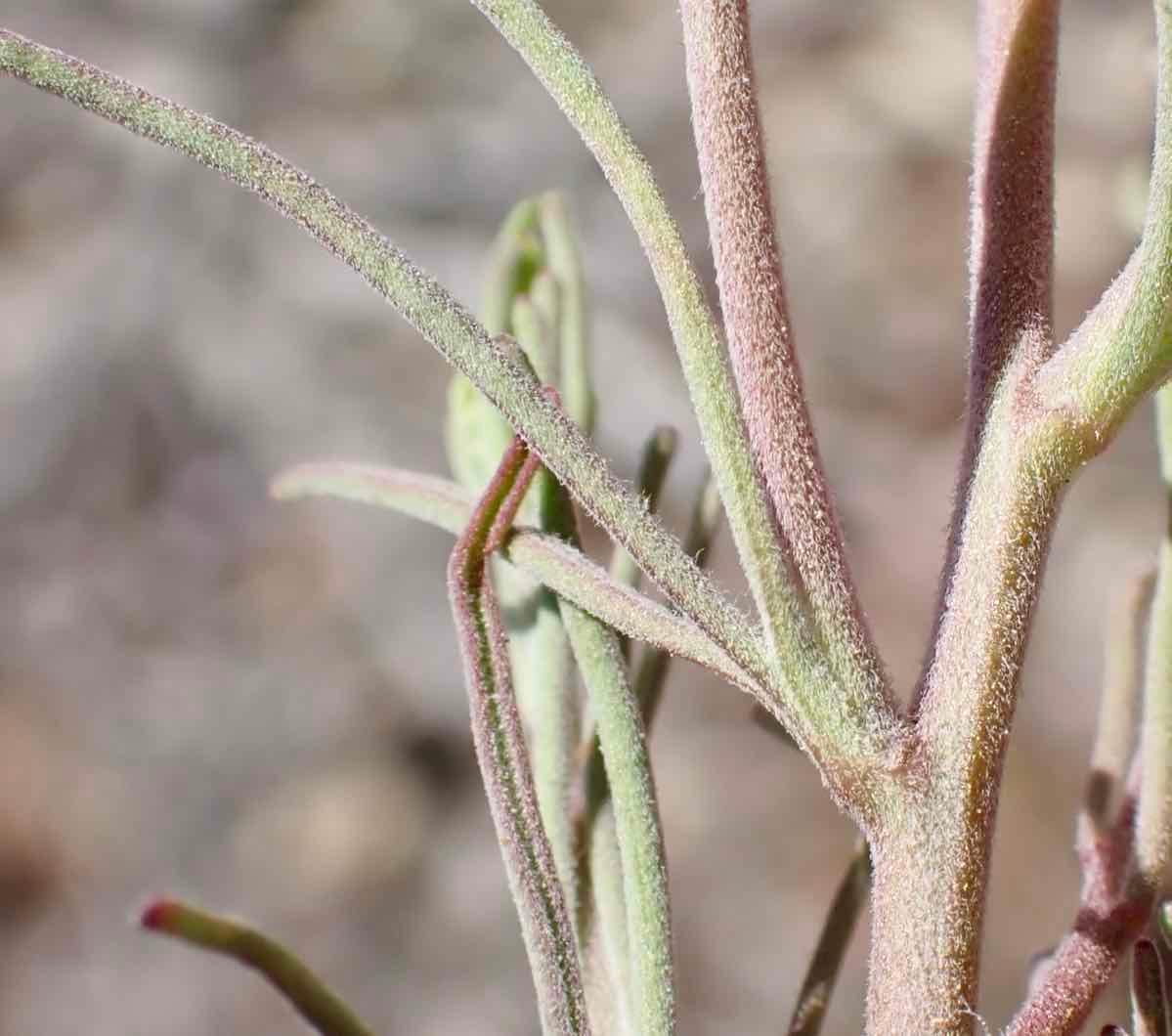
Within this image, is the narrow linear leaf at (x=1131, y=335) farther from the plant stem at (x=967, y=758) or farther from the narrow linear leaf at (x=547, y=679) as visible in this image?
the narrow linear leaf at (x=547, y=679)

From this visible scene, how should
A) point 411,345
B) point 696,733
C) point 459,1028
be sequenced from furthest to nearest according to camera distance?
point 411,345, point 696,733, point 459,1028

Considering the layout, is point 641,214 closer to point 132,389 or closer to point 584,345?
point 584,345

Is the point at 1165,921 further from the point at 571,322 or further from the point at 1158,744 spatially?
the point at 571,322

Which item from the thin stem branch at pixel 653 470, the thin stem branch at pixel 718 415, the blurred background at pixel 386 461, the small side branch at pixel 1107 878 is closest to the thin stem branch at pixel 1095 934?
the small side branch at pixel 1107 878

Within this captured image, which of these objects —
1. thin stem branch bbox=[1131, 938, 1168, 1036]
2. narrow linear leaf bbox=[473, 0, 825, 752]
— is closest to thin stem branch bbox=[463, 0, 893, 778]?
narrow linear leaf bbox=[473, 0, 825, 752]

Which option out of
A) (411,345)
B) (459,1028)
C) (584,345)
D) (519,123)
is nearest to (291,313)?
(411,345)
